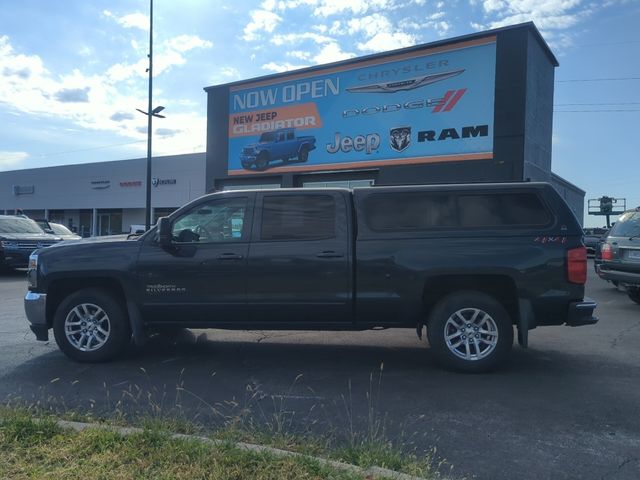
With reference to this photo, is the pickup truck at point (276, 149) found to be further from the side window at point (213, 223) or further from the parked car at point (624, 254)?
the side window at point (213, 223)

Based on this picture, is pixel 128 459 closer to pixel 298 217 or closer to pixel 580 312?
pixel 298 217

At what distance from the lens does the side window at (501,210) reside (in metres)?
5.64

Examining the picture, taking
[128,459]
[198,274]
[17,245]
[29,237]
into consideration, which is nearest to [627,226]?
[198,274]

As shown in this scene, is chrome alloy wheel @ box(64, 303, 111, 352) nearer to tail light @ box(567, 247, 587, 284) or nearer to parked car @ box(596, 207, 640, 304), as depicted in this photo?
tail light @ box(567, 247, 587, 284)

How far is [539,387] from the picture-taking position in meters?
5.18

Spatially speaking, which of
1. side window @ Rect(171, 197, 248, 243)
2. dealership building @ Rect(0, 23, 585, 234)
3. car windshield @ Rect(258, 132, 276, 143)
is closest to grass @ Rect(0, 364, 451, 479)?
side window @ Rect(171, 197, 248, 243)

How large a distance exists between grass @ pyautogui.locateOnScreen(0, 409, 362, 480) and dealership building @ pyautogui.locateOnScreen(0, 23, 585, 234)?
18409mm

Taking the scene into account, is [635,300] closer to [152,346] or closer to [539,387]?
[539,387]

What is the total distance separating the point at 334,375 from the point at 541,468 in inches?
98.0

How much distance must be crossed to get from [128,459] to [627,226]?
1030 cm

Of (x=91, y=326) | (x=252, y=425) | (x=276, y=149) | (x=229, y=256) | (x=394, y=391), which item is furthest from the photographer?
(x=276, y=149)

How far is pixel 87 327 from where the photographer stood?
601 centimetres

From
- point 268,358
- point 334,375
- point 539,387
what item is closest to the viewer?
point 539,387

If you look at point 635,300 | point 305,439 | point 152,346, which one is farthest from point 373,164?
point 305,439
